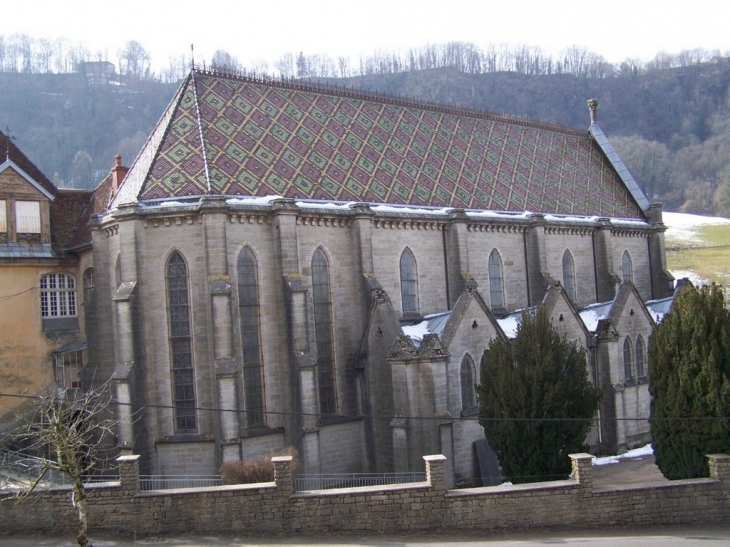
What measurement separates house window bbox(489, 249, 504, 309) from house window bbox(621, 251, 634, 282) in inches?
382

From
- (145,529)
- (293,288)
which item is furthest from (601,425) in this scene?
(145,529)

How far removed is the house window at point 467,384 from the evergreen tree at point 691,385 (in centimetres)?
642

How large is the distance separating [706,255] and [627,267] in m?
47.1

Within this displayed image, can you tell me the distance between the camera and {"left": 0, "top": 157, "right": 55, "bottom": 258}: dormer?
101ft

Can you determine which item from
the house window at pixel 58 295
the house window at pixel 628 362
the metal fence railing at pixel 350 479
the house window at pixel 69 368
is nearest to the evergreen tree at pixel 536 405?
the metal fence railing at pixel 350 479

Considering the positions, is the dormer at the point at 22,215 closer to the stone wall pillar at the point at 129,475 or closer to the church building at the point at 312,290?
the church building at the point at 312,290

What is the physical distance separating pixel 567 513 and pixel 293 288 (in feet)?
36.6

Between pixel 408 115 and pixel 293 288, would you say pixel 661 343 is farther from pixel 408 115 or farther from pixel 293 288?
pixel 408 115

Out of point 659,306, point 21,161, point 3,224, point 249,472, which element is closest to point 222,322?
point 249,472

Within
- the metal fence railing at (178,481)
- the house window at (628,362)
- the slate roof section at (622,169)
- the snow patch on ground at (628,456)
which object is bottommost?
the snow patch on ground at (628,456)

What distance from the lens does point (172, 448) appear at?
944 inches

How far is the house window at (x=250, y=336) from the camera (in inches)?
976

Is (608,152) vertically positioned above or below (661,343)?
above

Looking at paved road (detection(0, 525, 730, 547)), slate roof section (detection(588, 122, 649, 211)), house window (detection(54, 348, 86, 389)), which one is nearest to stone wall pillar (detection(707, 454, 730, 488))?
paved road (detection(0, 525, 730, 547))
